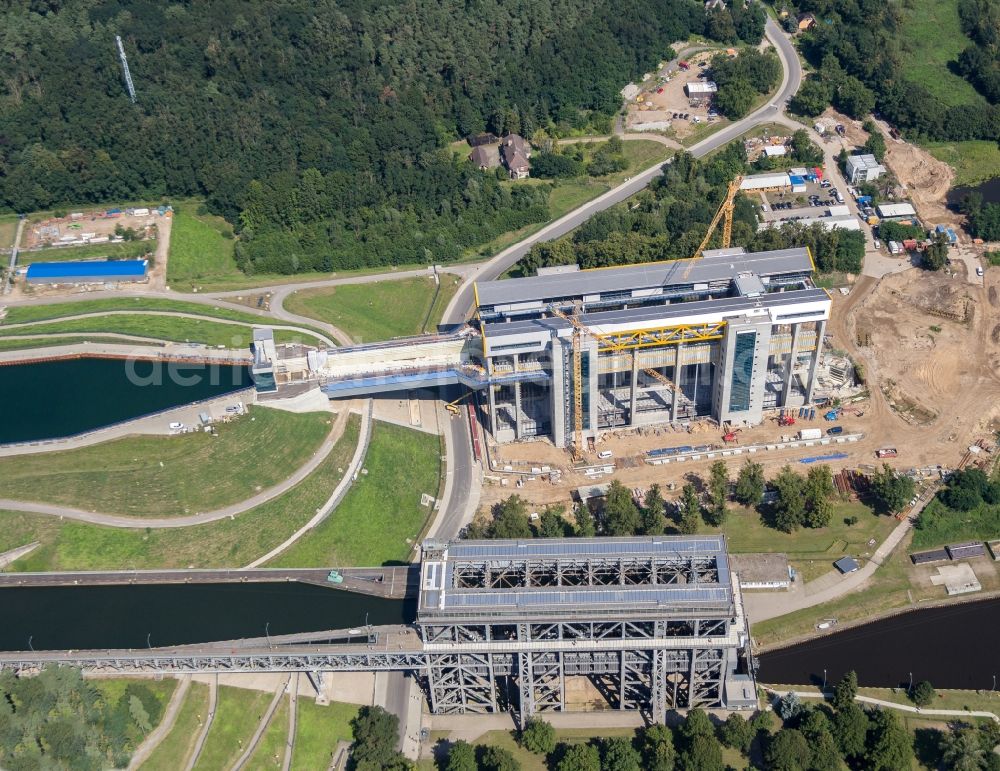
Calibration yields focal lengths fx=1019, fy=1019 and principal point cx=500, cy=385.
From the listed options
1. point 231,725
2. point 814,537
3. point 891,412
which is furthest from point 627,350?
point 231,725

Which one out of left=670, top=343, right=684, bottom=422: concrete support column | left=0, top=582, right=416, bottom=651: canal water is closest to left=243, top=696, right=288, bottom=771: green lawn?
left=0, top=582, right=416, bottom=651: canal water

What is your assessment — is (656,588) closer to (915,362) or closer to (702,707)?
(702,707)

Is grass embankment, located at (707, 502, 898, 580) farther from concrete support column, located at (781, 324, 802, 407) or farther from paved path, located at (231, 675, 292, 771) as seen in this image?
paved path, located at (231, 675, 292, 771)

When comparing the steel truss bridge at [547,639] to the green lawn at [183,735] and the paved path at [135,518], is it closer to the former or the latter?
the green lawn at [183,735]

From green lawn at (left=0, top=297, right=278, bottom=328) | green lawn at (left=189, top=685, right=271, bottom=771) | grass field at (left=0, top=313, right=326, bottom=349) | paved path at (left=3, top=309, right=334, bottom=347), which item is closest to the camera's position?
green lawn at (left=189, top=685, right=271, bottom=771)

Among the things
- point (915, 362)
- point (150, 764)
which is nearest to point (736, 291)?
point (915, 362)

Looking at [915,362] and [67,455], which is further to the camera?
[915,362]
